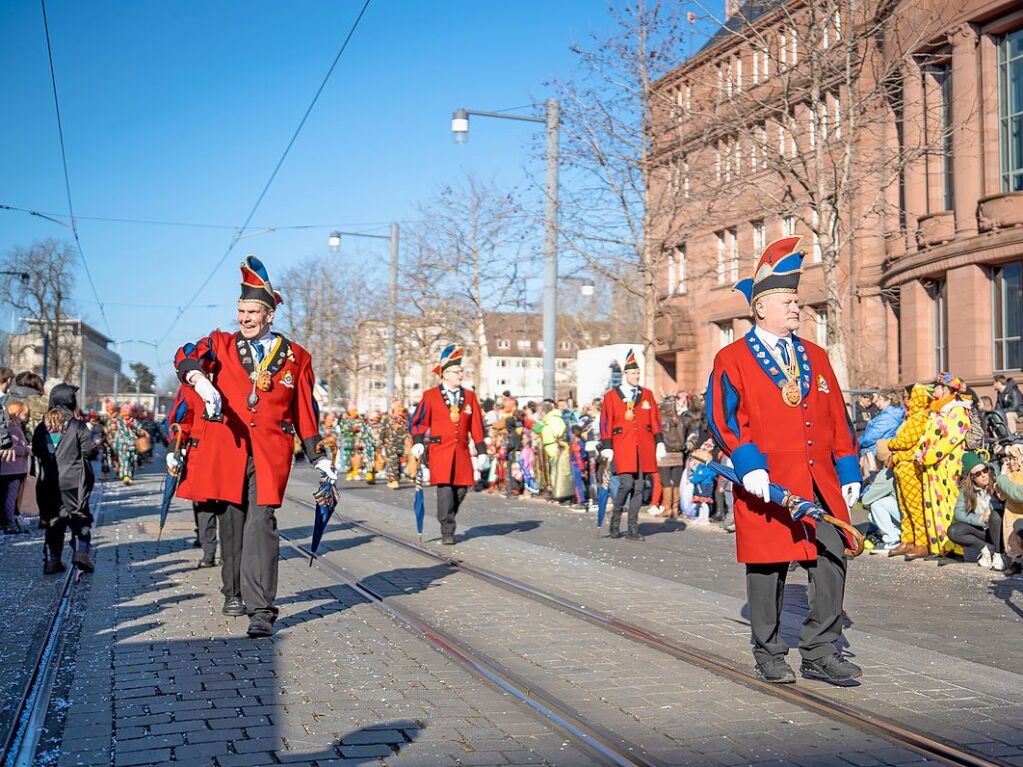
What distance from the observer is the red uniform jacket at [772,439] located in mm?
→ 6012

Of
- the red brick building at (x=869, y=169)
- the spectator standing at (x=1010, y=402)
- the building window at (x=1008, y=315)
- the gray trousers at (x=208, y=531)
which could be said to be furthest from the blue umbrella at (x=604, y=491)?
the building window at (x=1008, y=315)

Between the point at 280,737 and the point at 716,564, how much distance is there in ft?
24.0

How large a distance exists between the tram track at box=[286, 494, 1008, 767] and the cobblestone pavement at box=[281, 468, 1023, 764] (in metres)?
0.13

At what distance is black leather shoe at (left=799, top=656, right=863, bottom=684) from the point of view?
6.05 metres

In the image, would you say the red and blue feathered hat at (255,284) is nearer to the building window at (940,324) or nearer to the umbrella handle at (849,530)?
the umbrella handle at (849,530)

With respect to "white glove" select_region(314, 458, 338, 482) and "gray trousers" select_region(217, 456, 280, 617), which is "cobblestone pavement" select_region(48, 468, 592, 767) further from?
"white glove" select_region(314, 458, 338, 482)

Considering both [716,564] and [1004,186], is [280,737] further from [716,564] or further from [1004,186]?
[1004,186]

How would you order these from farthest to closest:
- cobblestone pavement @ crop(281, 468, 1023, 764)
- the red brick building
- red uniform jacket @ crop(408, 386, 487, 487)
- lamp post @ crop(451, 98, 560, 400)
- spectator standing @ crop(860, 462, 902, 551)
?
lamp post @ crop(451, 98, 560, 400) < the red brick building < red uniform jacket @ crop(408, 386, 487, 487) < spectator standing @ crop(860, 462, 902, 551) < cobblestone pavement @ crop(281, 468, 1023, 764)

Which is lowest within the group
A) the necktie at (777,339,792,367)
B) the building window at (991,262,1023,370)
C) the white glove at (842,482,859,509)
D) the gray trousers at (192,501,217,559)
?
the gray trousers at (192,501,217,559)

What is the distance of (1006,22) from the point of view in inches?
987

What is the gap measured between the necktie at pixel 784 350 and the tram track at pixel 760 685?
1.60 meters

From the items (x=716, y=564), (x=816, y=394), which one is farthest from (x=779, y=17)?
(x=816, y=394)

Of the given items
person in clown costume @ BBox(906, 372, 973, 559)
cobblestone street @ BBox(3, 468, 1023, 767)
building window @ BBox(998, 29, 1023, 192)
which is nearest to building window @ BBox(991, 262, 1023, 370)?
building window @ BBox(998, 29, 1023, 192)

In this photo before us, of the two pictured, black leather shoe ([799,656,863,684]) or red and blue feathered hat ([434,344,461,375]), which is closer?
black leather shoe ([799,656,863,684])
